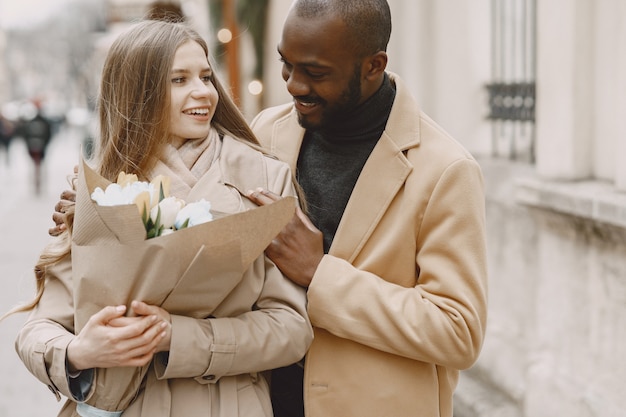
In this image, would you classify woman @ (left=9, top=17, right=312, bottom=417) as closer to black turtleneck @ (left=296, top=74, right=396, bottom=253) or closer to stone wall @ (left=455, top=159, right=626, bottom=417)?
black turtleneck @ (left=296, top=74, right=396, bottom=253)

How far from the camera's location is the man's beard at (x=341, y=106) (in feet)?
7.86

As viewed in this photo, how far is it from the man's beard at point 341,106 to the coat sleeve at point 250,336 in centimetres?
43

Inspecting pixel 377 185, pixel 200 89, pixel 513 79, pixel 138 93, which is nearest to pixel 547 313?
pixel 513 79

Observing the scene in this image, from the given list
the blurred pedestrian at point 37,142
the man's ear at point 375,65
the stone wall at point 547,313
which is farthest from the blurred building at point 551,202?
the blurred pedestrian at point 37,142

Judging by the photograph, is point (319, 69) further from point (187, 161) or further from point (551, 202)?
point (551, 202)

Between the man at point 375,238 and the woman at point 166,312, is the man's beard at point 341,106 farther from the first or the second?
the woman at point 166,312

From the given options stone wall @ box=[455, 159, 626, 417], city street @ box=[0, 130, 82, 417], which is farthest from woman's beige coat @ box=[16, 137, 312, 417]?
stone wall @ box=[455, 159, 626, 417]

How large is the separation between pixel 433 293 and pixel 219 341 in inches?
24.7

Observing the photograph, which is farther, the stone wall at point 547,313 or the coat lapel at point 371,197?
the stone wall at point 547,313

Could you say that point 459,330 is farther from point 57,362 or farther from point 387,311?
point 57,362

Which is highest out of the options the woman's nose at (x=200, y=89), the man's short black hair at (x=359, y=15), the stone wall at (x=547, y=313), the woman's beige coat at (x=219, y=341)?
the man's short black hair at (x=359, y=15)

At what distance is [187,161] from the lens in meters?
2.45

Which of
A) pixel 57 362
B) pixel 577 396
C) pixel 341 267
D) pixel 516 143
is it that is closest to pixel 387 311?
pixel 341 267

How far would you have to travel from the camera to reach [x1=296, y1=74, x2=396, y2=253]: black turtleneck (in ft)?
8.32
